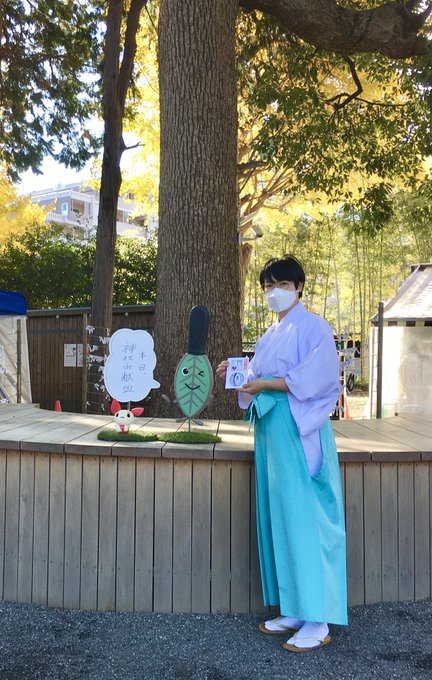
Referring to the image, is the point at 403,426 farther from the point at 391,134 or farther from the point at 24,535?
the point at 391,134

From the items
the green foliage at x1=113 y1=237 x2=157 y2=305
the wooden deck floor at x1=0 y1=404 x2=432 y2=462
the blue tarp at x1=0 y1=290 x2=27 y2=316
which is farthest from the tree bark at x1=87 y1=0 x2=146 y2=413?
the green foliage at x1=113 y1=237 x2=157 y2=305

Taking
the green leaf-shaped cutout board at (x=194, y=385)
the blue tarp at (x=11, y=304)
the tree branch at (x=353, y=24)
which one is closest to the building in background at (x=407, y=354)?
the tree branch at (x=353, y=24)

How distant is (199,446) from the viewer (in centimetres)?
305

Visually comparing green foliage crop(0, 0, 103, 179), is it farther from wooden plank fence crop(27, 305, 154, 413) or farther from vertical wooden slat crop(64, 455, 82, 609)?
vertical wooden slat crop(64, 455, 82, 609)

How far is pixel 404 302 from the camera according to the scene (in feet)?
34.0

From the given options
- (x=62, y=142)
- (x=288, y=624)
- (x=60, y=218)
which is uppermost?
(x=60, y=218)

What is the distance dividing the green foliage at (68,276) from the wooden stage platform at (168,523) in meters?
Answer: 12.4

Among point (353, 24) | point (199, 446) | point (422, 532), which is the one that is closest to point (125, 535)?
point (199, 446)

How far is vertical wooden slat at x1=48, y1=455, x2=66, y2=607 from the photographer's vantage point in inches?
123

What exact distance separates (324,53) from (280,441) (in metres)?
6.98

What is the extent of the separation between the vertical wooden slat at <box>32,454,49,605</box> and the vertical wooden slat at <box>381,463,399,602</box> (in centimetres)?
166

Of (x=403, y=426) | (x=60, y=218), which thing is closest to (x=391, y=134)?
(x=403, y=426)

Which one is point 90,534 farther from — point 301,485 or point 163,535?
point 301,485

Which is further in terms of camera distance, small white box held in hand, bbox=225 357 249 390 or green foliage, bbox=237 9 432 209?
green foliage, bbox=237 9 432 209
